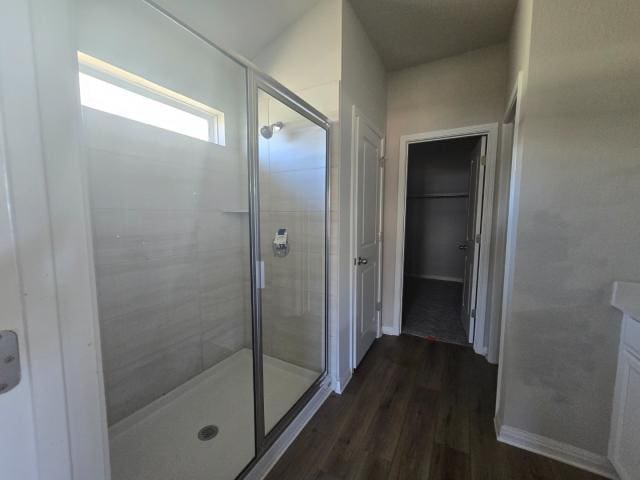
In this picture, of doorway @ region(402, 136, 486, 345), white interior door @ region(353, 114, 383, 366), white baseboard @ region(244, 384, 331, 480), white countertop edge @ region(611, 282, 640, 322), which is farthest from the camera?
doorway @ region(402, 136, 486, 345)

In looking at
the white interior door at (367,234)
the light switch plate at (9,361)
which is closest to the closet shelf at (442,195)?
the white interior door at (367,234)

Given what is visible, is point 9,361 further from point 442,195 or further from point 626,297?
point 442,195

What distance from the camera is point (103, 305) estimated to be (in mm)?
1571

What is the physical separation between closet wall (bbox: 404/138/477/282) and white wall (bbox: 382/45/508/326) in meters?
2.26

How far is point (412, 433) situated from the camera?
5.56 feet

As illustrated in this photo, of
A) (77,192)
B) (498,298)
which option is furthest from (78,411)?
(498,298)

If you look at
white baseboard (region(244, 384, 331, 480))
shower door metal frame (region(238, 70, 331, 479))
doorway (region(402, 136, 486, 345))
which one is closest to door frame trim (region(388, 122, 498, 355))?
doorway (region(402, 136, 486, 345))

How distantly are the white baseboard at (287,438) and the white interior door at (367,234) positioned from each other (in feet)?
1.69

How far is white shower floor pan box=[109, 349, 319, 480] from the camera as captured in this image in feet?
4.73

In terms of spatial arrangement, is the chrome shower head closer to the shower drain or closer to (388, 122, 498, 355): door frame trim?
(388, 122, 498, 355): door frame trim

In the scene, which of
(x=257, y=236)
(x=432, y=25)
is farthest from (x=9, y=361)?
(x=432, y=25)

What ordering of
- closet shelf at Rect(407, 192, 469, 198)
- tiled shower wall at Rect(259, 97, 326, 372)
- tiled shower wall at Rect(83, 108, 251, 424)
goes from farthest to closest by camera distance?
closet shelf at Rect(407, 192, 469, 198) → tiled shower wall at Rect(259, 97, 326, 372) → tiled shower wall at Rect(83, 108, 251, 424)

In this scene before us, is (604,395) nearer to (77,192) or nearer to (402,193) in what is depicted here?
(402,193)

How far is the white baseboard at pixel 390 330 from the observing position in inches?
117
